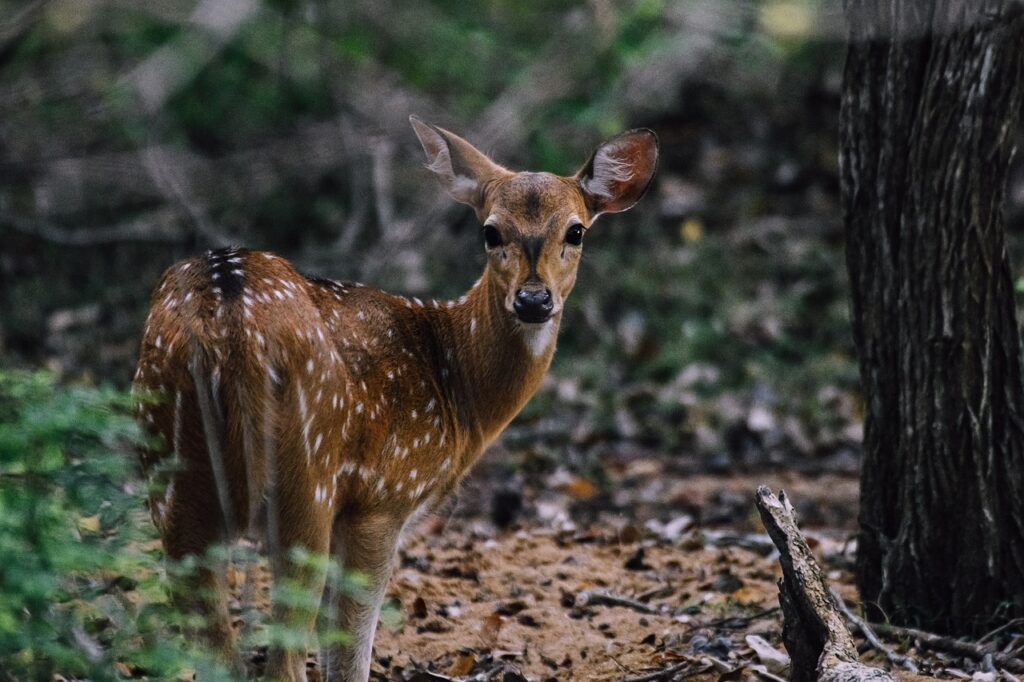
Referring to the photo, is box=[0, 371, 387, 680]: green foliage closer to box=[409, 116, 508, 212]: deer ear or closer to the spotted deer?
the spotted deer

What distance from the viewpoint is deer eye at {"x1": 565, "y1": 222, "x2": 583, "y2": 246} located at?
561 cm

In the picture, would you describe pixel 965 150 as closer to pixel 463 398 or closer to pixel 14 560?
pixel 463 398

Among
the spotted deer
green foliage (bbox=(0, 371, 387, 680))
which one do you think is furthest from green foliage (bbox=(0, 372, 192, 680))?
the spotted deer

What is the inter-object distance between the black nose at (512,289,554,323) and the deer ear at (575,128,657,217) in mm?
750

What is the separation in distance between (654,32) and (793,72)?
2.89 metres

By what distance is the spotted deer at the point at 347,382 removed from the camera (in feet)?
14.5

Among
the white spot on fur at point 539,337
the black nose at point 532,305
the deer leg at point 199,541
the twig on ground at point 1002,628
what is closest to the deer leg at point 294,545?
the deer leg at point 199,541

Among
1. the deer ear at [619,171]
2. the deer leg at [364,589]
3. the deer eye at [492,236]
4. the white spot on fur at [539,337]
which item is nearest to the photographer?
the deer leg at [364,589]

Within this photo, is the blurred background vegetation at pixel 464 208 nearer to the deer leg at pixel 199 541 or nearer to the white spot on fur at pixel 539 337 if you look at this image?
the white spot on fur at pixel 539 337

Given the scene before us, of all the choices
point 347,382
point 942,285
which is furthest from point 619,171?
point 347,382

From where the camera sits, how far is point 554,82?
33.4 ft

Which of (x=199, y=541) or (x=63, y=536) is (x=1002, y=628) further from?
(x=63, y=536)

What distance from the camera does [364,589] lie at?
16.3 feet

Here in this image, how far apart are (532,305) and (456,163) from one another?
3.28 feet
